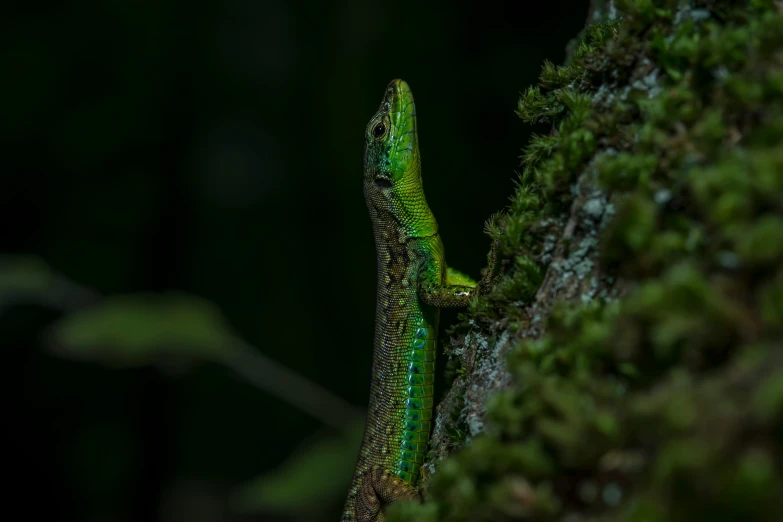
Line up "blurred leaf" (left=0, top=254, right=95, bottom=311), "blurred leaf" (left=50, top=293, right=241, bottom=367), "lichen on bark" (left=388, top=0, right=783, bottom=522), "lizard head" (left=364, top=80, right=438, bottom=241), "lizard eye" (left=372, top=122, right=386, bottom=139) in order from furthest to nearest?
"blurred leaf" (left=0, top=254, right=95, bottom=311), "blurred leaf" (left=50, top=293, right=241, bottom=367), "lizard eye" (left=372, top=122, right=386, bottom=139), "lizard head" (left=364, top=80, right=438, bottom=241), "lichen on bark" (left=388, top=0, right=783, bottom=522)

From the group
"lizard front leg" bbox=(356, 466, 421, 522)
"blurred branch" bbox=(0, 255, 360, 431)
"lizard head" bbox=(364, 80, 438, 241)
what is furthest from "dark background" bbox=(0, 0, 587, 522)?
"lizard front leg" bbox=(356, 466, 421, 522)

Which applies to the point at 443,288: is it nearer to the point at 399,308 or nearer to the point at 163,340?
the point at 399,308

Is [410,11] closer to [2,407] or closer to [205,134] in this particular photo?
[205,134]

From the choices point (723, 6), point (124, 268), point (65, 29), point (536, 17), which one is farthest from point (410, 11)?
point (723, 6)

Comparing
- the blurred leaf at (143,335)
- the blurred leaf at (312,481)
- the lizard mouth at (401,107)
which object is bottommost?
the blurred leaf at (312,481)

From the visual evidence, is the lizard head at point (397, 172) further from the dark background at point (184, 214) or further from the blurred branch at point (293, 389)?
the dark background at point (184, 214)

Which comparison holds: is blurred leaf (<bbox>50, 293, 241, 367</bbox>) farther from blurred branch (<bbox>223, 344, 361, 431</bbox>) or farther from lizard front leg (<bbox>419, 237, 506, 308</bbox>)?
lizard front leg (<bbox>419, 237, 506, 308</bbox>)

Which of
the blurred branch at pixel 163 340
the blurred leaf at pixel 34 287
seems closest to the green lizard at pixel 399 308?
the blurred branch at pixel 163 340
